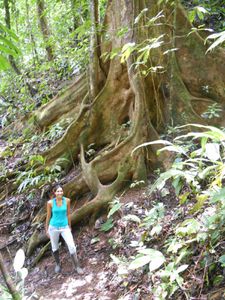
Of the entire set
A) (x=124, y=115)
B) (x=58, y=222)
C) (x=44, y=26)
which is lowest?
(x=58, y=222)

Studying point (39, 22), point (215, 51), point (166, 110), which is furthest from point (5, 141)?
point (215, 51)

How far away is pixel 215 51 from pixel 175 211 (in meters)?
3.10

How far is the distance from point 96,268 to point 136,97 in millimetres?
2696

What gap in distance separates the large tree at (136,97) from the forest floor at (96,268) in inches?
15.2

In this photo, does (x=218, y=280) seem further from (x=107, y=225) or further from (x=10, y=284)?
(x=107, y=225)

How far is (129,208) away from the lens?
17.4ft

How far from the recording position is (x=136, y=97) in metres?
5.96

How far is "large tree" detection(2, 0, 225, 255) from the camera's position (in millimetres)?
5875

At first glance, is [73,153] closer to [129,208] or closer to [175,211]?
[129,208]

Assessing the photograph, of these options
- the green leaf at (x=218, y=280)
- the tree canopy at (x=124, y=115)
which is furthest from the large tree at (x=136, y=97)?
the green leaf at (x=218, y=280)

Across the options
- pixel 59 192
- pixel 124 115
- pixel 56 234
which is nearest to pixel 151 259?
pixel 59 192

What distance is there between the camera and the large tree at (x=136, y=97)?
5.88 m

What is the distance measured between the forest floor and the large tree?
387 millimetres

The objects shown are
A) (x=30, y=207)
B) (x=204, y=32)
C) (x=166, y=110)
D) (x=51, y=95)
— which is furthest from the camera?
(x=51, y=95)
